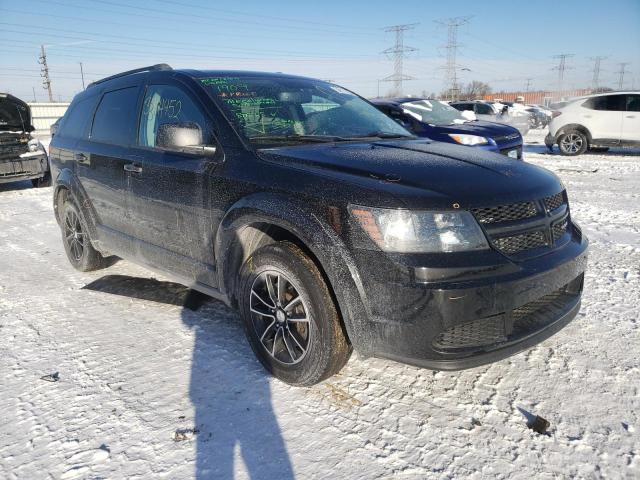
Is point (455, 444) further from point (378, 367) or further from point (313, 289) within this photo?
point (313, 289)

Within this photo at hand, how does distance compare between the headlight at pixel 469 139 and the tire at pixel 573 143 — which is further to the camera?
the tire at pixel 573 143

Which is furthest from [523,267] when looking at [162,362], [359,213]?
[162,362]

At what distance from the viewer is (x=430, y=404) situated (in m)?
2.57

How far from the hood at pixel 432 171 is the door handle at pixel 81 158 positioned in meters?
2.22

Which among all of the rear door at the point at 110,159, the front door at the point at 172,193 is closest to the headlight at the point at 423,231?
the front door at the point at 172,193

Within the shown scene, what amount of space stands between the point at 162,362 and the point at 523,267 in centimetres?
215

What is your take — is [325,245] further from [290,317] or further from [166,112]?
[166,112]

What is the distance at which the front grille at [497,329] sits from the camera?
2.26m

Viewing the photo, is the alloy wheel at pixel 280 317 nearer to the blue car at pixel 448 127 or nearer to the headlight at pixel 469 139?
the blue car at pixel 448 127

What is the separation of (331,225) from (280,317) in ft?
2.19

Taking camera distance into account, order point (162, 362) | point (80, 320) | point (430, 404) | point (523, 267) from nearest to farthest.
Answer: point (523, 267), point (430, 404), point (162, 362), point (80, 320)

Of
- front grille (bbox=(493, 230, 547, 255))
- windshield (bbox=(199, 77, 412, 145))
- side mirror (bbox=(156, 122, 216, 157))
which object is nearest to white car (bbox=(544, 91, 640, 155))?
windshield (bbox=(199, 77, 412, 145))

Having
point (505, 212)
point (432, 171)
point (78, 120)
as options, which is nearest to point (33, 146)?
point (78, 120)

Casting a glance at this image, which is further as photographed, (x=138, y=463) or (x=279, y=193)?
(x=279, y=193)
